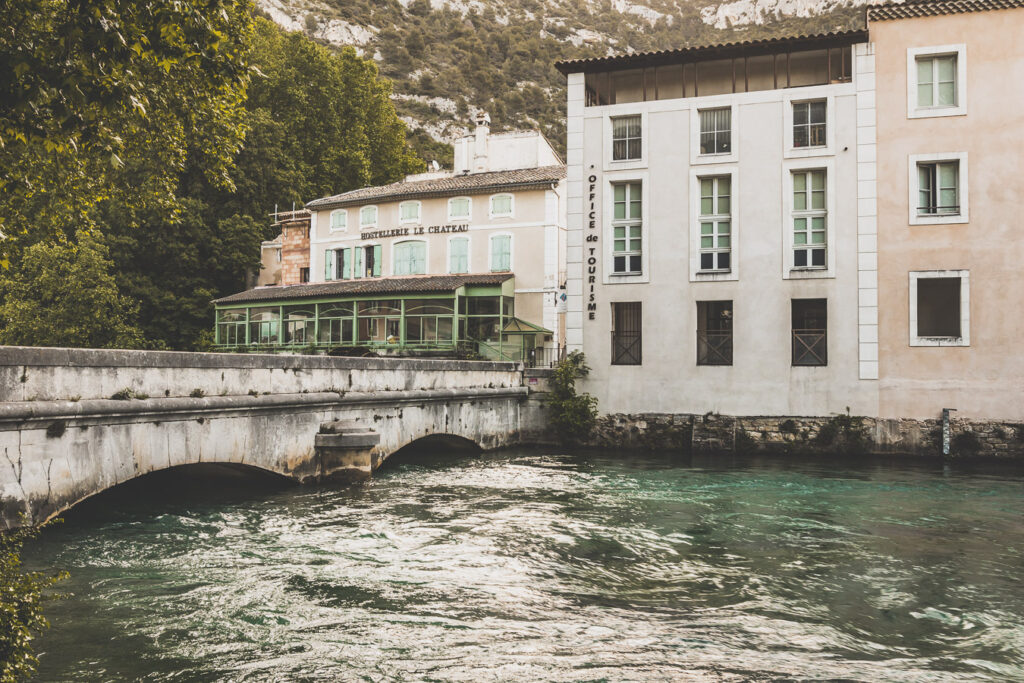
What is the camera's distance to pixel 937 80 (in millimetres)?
19062

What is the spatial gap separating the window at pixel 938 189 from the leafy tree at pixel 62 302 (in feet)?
100

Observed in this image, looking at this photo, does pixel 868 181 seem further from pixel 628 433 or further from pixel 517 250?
pixel 517 250

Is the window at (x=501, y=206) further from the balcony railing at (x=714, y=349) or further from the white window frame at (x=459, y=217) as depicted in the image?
the balcony railing at (x=714, y=349)

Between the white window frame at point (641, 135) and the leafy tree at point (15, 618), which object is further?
the white window frame at point (641, 135)

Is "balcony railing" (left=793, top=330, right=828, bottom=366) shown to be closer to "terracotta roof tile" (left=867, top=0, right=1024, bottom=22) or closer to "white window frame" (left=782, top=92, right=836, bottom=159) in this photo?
"white window frame" (left=782, top=92, right=836, bottom=159)

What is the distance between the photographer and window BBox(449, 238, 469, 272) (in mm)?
33312

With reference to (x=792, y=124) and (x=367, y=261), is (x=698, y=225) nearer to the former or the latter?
(x=792, y=124)

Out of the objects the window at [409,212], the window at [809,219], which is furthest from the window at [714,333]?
the window at [409,212]

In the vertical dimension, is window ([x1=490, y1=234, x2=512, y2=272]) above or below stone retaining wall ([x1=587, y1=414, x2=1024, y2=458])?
above

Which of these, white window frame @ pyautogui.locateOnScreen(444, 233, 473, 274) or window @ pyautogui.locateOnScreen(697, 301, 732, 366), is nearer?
window @ pyautogui.locateOnScreen(697, 301, 732, 366)

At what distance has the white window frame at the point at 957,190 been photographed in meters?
18.5

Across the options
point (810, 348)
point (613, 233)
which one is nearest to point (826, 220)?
point (810, 348)

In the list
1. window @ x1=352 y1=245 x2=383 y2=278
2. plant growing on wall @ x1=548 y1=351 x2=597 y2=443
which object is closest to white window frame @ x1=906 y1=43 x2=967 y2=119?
plant growing on wall @ x1=548 y1=351 x2=597 y2=443

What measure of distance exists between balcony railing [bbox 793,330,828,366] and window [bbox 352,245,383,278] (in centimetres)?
2102
